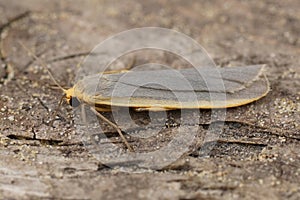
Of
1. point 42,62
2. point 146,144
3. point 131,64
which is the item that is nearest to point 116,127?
point 146,144

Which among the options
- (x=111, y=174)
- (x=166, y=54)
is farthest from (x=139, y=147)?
(x=166, y=54)

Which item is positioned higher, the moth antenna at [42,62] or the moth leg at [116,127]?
the moth antenna at [42,62]

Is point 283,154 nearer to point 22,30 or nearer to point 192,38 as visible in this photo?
point 192,38

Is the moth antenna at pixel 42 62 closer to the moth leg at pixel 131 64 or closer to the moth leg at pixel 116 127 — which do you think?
the moth leg at pixel 116 127

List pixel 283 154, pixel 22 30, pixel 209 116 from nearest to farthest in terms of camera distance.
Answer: pixel 283 154
pixel 209 116
pixel 22 30

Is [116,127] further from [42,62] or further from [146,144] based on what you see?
[42,62]

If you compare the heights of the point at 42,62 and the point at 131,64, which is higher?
the point at 42,62

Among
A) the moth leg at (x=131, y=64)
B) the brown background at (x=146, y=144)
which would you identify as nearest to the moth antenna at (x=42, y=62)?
the brown background at (x=146, y=144)

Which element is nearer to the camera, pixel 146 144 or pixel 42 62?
pixel 146 144
